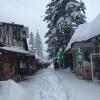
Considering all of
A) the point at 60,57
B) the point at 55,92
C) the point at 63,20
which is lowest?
the point at 55,92

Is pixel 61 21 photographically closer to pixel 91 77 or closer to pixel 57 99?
pixel 91 77

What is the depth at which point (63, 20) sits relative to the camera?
3825 cm

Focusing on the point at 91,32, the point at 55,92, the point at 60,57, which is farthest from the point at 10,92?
the point at 60,57

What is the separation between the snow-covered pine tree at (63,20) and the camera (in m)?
38.2

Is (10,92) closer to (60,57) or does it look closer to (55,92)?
(55,92)

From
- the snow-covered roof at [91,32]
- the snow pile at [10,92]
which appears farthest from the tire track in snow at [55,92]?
the snow-covered roof at [91,32]

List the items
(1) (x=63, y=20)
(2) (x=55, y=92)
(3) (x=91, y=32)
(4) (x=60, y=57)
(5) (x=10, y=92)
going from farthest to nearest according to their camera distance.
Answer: (4) (x=60, y=57), (1) (x=63, y=20), (3) (x=91, y=32), (2) (x=55, y=92), (5) (x=10, y=92)

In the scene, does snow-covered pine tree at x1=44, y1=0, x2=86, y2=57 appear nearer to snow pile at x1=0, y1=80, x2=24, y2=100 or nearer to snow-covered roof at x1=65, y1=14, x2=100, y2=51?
snow-covered roof at x1=65, y1=14, x2=100, y2=51

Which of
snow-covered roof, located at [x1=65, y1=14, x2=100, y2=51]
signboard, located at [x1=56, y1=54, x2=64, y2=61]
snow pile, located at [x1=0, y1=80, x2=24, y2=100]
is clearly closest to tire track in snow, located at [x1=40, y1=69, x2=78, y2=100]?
snow pile, located at [x1=0, y1=80, x2=24, y2=100]

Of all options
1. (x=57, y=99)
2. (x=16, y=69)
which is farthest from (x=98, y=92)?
(x=16, y=69)

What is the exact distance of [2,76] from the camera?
75.4 feet

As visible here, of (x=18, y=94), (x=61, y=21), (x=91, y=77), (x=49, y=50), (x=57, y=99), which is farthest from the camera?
(x=49, y=50)

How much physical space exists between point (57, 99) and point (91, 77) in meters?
8.94

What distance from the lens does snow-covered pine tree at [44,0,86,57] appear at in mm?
38250
